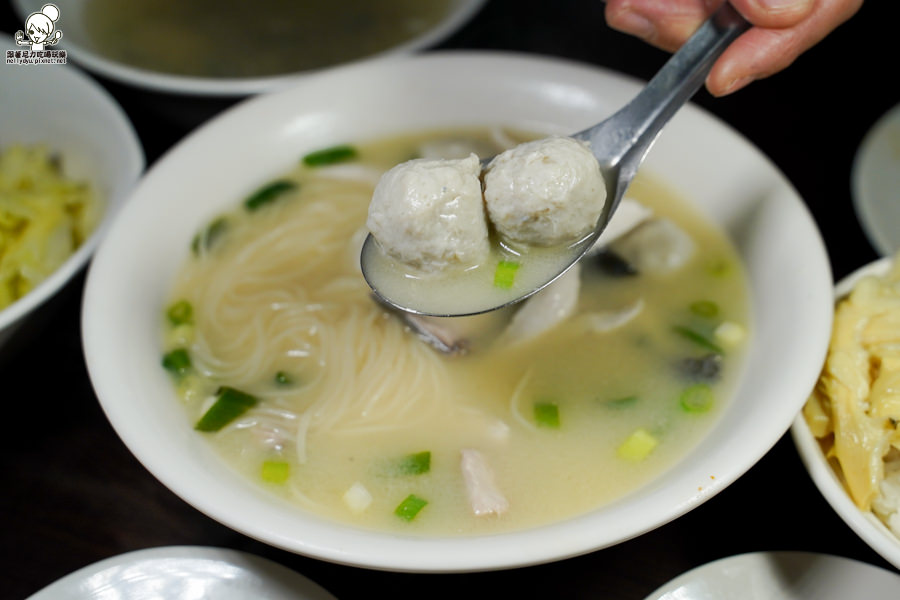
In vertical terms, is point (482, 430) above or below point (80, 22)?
below

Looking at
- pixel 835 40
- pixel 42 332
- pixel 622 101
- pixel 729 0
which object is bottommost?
pixel 42 332

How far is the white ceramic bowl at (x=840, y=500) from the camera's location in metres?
1.72

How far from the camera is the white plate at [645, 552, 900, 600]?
A: 180 centimetres

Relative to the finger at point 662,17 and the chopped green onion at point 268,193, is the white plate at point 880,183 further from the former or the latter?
the chopped green onion at point 268,193

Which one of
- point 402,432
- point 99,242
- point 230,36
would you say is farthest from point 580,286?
point 230,36

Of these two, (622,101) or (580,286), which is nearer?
(580,286)

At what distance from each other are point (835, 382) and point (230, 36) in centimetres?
287

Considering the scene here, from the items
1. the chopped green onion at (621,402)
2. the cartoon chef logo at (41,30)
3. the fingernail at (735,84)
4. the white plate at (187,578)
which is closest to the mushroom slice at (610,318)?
the chopped green onion at (621,402)

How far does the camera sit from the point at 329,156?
2.75 meters

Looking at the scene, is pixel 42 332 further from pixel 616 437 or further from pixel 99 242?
pixel 616 437

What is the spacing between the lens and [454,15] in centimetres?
319

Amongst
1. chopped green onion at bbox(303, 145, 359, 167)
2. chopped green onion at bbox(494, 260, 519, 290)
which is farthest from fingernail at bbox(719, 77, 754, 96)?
chopped green onion at bbox(303, 145, 359, 167)

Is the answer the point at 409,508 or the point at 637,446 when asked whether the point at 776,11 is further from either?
the point at 409,508

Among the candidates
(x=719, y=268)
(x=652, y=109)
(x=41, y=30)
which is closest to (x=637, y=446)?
(x=719, y=268)
